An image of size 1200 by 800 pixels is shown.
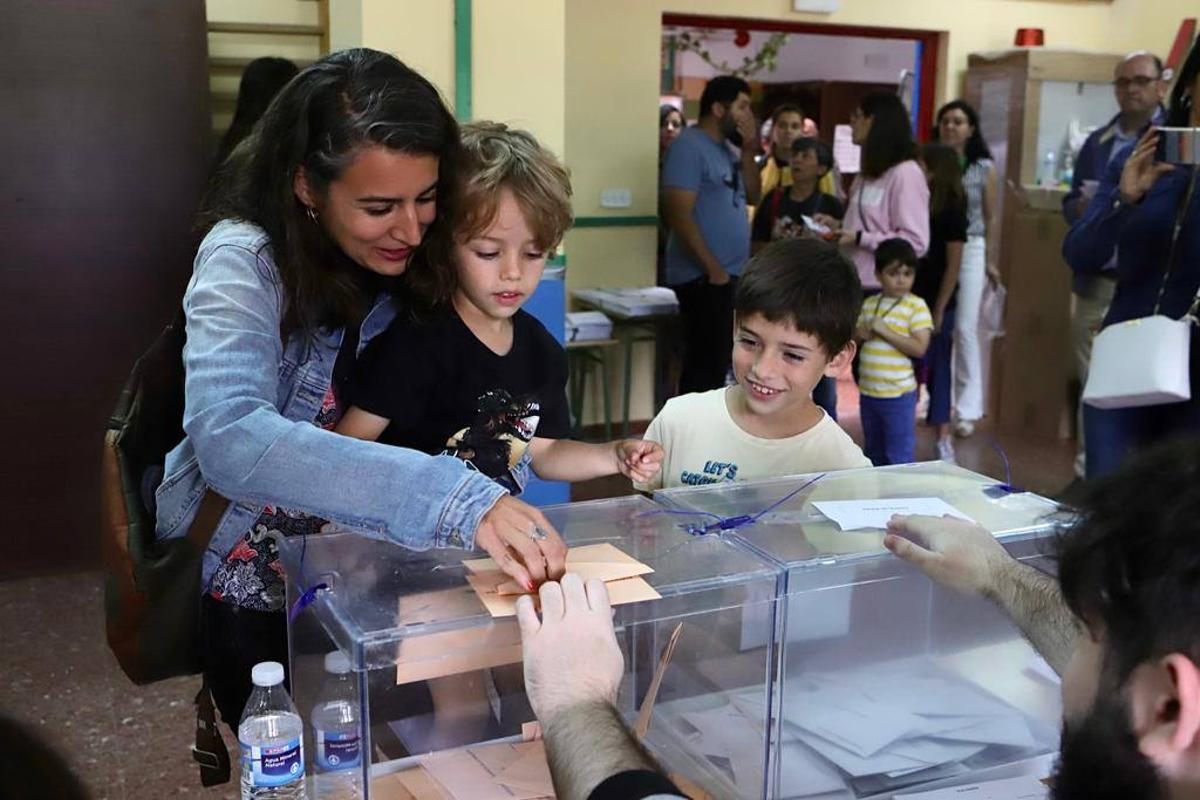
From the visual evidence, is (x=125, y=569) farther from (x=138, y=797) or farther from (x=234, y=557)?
(x=138, y=797)

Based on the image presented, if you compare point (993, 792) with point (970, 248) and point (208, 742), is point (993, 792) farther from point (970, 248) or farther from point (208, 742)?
point (970, 248)

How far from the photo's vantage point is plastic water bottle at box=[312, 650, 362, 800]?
3.73 feet

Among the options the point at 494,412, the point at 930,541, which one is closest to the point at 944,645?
the point at 930,541

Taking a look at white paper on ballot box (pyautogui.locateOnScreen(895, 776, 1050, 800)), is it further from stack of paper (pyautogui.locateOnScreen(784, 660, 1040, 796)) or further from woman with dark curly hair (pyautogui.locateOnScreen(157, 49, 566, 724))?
woman with dark curly hair (pyautogui.locateOnScreen(157, 49, 566, 724))

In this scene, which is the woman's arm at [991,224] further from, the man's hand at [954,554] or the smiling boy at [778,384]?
the man's hand at [954,554]

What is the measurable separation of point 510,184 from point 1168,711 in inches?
41.1

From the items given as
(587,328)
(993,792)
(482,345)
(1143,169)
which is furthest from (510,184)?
(587,328)

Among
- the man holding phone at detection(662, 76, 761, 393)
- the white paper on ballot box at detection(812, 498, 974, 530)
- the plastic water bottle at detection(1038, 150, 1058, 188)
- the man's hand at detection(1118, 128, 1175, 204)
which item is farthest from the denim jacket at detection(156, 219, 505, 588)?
the plastic water bottle at detection(1038, 150, 1058, 188)

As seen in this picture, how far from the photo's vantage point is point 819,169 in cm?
504

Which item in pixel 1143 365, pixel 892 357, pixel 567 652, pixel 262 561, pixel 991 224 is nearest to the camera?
pixel 567 652

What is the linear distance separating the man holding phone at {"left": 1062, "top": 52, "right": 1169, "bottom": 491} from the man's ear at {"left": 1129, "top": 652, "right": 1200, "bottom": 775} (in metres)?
3.92

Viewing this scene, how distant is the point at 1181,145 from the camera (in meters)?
2.28

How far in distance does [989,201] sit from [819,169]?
108 cm

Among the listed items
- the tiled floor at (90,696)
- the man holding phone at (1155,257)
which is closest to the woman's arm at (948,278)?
the man holding phone at (1155,257)
